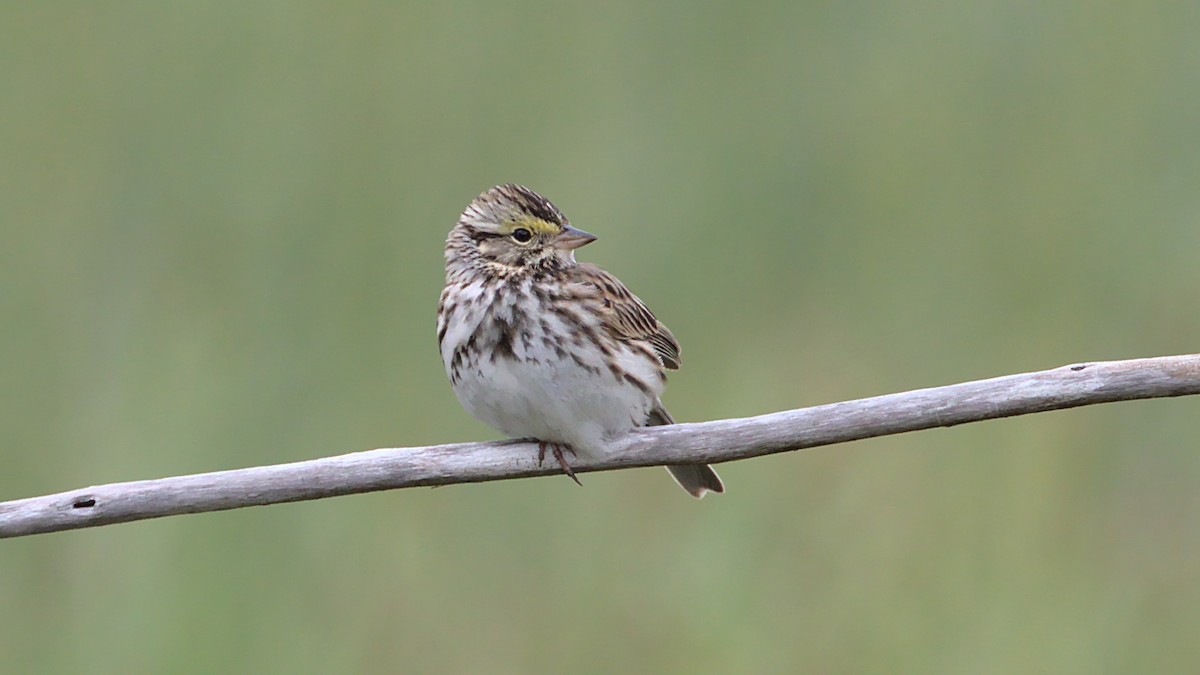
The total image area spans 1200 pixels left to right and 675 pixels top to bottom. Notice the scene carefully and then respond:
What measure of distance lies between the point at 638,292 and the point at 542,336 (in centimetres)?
107

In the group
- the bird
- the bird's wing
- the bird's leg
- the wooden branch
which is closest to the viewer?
the wooden branch

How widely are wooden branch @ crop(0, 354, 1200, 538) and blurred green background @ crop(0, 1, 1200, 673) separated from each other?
133 centimetres

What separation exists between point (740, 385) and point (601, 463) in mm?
1252

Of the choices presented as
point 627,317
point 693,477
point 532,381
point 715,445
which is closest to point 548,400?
point 532,381

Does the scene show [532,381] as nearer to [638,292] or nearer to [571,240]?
[571,240]

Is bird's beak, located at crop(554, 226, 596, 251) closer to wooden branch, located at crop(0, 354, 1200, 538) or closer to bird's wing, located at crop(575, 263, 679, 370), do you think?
bird's wing, located at crop(575, 263, 679, 370)

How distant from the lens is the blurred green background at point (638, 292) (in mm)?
4766

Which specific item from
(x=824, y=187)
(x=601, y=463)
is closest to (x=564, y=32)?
(x=824, y=187)

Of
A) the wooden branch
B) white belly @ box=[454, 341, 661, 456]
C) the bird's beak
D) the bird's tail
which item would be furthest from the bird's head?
the wooden branch

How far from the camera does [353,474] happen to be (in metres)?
3.47

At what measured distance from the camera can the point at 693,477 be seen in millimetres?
4820

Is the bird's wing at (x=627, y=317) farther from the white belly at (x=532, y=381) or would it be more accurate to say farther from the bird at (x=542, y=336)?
the white belly at (x=532, y=381)

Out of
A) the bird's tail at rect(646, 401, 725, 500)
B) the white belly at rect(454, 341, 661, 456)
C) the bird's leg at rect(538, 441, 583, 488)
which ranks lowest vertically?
the bird's tail at rect(646, 401, 725, 500)

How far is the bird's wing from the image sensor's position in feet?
14.8
